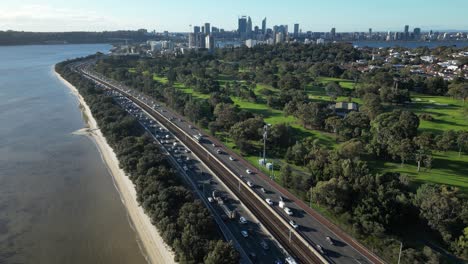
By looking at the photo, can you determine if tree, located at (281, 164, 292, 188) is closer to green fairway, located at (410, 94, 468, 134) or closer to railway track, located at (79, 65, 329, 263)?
railway track, located at (79, 65, 329, 263)

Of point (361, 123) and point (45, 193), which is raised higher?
point (361, 123)

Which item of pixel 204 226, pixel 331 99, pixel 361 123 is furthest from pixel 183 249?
pixel 331 99

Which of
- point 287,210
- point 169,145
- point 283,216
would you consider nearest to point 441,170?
point 287,210

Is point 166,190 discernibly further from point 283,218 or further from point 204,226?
point 283,218

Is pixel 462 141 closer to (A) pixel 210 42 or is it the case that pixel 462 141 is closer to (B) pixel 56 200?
(B) pixel 56 200

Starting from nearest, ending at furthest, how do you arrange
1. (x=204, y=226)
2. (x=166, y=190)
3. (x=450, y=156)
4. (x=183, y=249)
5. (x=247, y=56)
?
(x=183, y=249) → (x=204, y=226) → (x=166, y=190) → (x=450, y=156) → (x=247, y=56)

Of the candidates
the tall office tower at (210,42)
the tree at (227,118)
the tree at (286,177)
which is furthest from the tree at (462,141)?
the tall office tower at (210,42)
